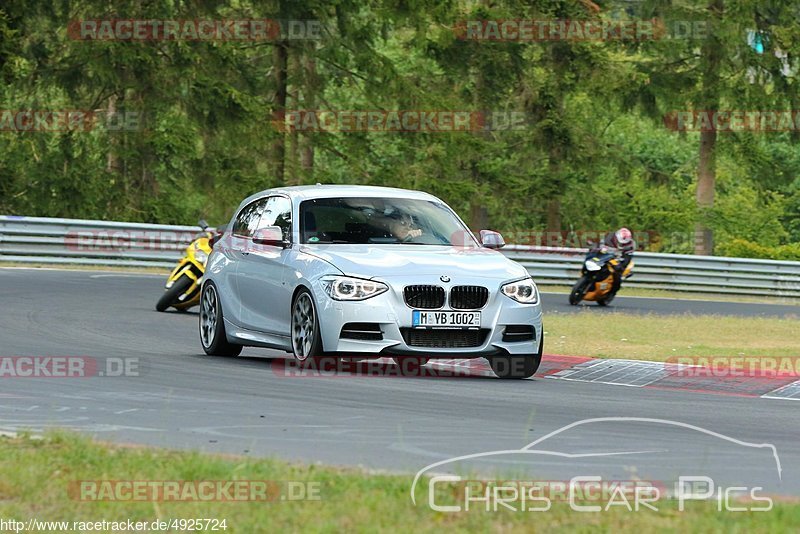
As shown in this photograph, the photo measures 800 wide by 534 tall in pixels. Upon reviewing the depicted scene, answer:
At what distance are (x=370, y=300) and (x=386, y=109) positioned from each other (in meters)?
31.2

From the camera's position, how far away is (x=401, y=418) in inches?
382

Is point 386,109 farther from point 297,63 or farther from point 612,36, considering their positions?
point 612,36

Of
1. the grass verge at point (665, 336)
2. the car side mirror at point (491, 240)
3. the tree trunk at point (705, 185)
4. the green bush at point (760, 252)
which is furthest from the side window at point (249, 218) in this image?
the tree trunk at point (705, 185)

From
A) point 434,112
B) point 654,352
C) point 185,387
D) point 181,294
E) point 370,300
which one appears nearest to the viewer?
point 185,387

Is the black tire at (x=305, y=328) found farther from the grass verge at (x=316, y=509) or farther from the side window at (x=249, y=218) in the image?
the grass verge at (x=316, y=509)

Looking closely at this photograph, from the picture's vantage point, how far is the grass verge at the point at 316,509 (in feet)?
19.4

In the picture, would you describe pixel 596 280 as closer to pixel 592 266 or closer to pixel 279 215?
pixel 592 266

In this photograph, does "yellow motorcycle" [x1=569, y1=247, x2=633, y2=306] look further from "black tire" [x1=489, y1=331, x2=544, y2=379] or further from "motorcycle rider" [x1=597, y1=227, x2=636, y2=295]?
"black tire" [x1=489, y1=331, x2=544, y2=379]

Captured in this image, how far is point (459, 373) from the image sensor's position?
14023mm

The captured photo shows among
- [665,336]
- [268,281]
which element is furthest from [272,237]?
[665,336]

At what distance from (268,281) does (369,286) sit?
1612 mm

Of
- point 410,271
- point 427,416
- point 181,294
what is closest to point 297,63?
point 181,294

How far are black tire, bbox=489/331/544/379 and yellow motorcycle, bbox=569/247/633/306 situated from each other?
14.5 m

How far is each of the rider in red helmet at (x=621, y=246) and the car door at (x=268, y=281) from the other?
14459 millimetres
